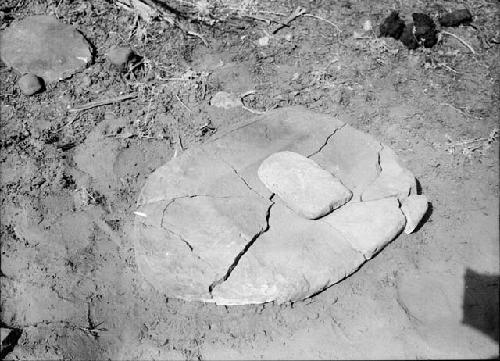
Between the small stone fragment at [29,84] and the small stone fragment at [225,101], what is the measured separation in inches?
52.3

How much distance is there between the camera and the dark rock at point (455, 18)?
13.1 feet

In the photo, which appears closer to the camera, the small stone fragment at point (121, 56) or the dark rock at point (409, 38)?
the small stone fragment at point (121, 56)

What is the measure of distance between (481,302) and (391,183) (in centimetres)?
80

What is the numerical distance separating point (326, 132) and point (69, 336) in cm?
195

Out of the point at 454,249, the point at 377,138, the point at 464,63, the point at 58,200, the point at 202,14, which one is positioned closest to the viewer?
the point at 454,249

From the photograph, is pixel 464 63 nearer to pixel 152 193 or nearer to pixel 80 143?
pixel 152 193

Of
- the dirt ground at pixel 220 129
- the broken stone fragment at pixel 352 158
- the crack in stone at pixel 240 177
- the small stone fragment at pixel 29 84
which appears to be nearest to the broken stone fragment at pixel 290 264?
the dirt ground at pixel 220 129

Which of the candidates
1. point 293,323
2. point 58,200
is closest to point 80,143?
point 58,200

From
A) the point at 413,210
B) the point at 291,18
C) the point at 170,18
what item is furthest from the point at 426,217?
the point at 170,18

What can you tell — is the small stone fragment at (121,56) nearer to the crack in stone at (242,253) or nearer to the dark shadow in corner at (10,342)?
the crack in stone at (242,253)

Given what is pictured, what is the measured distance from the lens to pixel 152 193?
9.34 feet

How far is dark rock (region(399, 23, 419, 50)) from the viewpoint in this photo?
3.85 m

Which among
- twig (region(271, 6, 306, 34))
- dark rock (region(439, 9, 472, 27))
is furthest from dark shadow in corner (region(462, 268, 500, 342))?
twig (region(271, 6, 306, 34))

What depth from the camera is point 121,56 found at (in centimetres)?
375
